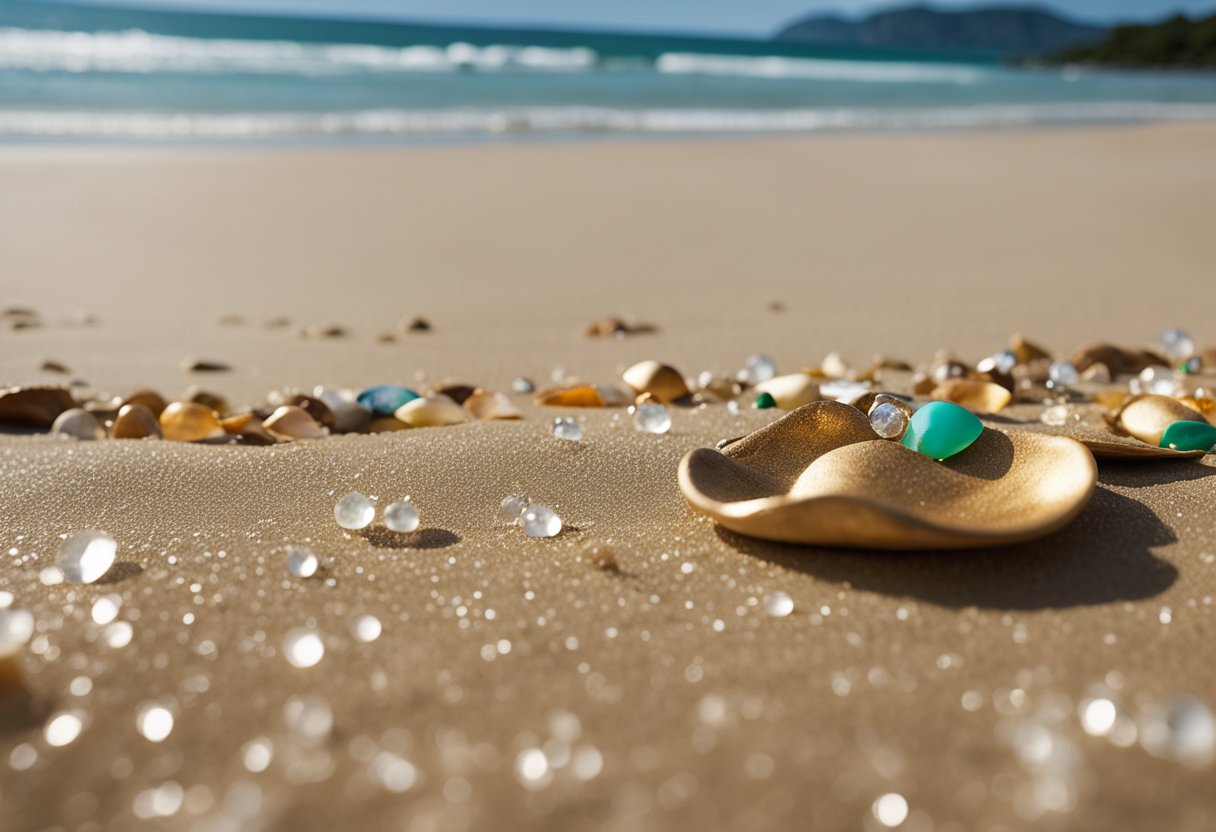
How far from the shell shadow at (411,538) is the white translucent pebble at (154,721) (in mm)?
354

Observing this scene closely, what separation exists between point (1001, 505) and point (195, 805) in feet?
2.62

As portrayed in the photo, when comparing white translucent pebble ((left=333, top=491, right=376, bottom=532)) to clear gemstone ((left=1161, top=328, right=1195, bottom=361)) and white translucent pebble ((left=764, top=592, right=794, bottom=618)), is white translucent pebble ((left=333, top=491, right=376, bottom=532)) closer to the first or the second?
white translucent pebble ((left=764, top=592, right=794, bottom=618))

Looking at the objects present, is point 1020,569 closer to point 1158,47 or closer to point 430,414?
point 430,414

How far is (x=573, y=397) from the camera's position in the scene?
74.7 inches

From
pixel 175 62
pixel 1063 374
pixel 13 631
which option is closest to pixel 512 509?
pixel 13 631

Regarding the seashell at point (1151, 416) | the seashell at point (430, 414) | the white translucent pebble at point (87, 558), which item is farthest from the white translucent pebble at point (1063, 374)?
the white translucent pebble at point (87, 558)

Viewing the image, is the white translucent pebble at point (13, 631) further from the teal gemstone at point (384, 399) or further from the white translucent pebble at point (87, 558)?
the teal gemstone at point (384, 399)

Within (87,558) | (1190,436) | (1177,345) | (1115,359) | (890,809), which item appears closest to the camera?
(890,809)

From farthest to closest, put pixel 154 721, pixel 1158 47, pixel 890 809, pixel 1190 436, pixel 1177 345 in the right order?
pixel 1158 47, pixel 1177 345, pixel 1190 436, pixel 154 721, pixel 890 809

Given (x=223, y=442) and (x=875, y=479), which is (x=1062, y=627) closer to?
(x=875, y=479)

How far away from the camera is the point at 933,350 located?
8.04ft

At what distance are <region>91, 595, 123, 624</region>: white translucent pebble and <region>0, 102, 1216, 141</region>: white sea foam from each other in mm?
6668

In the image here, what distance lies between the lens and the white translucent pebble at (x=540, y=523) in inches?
46.8

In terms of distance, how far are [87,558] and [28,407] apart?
86cm
